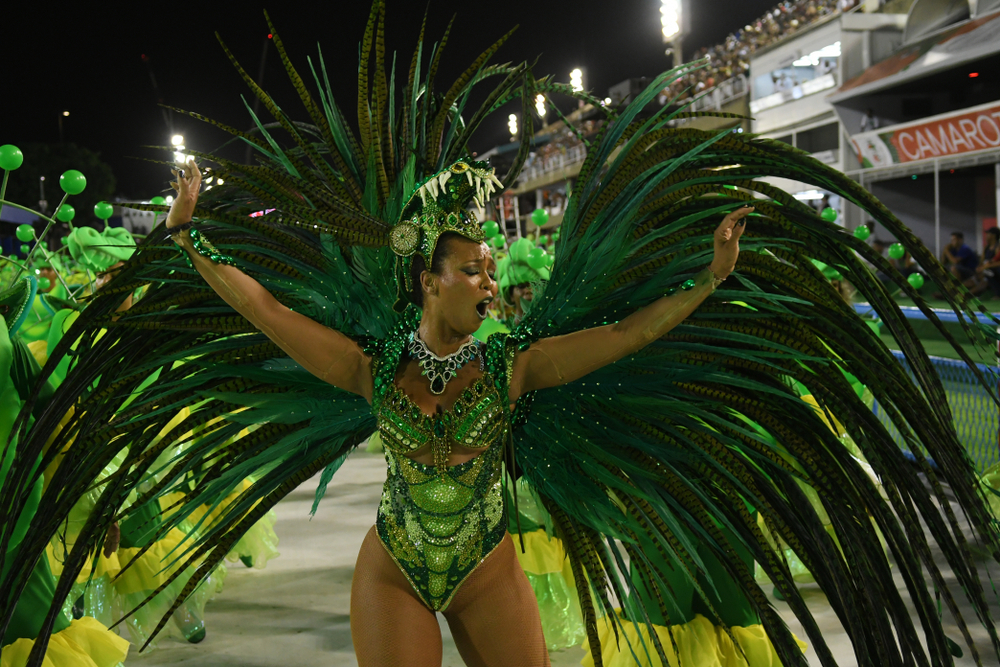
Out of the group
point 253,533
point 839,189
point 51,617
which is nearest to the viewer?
point 839,189

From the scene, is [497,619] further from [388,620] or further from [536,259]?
[536,259]

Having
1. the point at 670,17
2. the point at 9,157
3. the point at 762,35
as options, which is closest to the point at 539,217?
the point at 9,157

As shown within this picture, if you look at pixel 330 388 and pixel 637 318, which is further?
pixel 330 388

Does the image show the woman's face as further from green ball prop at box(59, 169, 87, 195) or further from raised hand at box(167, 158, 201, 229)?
green ball prop at box(59, 169, 87, 195)

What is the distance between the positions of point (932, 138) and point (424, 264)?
11853 mm

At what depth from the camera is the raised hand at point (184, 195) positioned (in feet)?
4.98

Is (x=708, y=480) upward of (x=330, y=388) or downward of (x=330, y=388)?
downward

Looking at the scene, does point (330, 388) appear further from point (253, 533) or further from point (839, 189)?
point (253, 533)

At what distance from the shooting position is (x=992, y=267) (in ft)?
28.8

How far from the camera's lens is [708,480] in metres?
1.79

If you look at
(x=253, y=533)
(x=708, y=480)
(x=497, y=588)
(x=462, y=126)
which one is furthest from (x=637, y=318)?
(x=253, y=533)

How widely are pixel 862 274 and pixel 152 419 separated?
5.06 ft

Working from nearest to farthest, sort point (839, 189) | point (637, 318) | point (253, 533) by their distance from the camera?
point (637, 318), point (839, 189), point (253, 533)

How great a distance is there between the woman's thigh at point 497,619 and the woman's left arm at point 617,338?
0.34 meters
